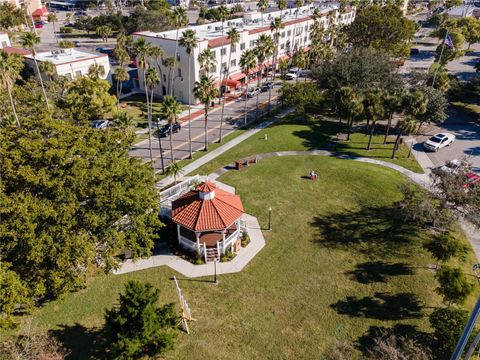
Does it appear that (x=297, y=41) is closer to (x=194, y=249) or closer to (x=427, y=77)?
(x=427, y=77)

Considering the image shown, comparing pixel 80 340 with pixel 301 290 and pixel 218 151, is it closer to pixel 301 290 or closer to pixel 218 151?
pixel 301 290

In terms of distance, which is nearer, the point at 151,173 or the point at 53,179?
the point at 53,179

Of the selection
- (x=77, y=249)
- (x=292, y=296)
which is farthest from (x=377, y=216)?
(x=77, y=249)

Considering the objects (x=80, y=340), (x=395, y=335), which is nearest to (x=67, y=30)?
(x=80, y=340)

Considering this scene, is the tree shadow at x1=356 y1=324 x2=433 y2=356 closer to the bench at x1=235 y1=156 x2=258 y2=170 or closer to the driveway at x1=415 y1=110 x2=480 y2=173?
the bench at x1=235 y1=156 x2=258 y2=170

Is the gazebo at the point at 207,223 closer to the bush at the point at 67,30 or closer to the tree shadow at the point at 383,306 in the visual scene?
the tree shadow at the point at 383,306

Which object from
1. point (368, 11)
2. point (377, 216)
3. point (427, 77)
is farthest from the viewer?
point (368, 11)

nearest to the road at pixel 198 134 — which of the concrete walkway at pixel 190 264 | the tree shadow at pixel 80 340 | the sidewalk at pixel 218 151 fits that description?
the sidewalk at pixel 218 151
